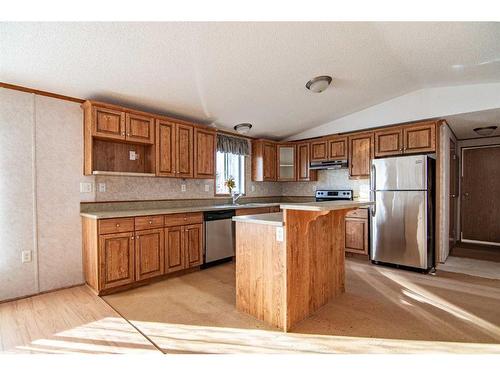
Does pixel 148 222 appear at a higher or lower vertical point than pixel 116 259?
higher

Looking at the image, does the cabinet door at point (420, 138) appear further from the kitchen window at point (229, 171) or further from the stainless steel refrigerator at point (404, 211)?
the kitchen window at point (229, 171)

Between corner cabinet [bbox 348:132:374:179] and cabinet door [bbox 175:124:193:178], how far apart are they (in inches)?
108

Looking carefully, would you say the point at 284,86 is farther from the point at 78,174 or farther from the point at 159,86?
the point at 78,174

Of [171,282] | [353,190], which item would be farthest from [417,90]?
[171,282]

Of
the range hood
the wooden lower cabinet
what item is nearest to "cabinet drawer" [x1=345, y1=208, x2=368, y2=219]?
the wooden lower cabinet

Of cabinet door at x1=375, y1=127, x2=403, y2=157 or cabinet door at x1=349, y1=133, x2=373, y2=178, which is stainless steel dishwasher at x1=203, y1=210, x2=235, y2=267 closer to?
cabinet door at x1=349, y1=133, x2=373, y2=178

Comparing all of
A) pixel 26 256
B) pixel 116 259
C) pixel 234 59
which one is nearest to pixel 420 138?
pixel 234 59

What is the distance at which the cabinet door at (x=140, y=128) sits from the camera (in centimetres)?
325

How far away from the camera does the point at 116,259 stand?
114 inches

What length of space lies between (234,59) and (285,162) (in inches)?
123

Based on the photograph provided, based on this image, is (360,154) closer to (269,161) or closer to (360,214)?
(360,214)

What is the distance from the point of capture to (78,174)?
10.3 feet

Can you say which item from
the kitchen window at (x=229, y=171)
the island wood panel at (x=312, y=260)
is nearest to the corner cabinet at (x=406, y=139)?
the island wood panel at (x=312, y=260)

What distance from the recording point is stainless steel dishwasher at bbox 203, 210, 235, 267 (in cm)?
384
